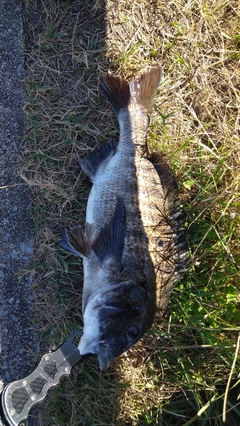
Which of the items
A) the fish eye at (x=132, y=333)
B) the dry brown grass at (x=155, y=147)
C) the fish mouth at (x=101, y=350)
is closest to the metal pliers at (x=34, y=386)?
the fish mouth at (x=101, y=350)

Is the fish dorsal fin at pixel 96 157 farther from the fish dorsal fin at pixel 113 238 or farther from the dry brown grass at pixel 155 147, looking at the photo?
the fish dorsal fin at pixel 113 238

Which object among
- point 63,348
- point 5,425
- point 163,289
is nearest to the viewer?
point 5,425

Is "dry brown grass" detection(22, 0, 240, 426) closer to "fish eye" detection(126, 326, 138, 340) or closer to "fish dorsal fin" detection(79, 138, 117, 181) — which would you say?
"fish dorsal fin" detection(79, 138, 117, 181)

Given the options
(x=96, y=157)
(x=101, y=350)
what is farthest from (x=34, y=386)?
(x=96, y=157)

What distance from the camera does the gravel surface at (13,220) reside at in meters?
3.08

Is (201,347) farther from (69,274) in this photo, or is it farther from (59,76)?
(59,76)

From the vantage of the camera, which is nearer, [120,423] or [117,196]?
[117,196]

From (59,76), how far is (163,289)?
1.93 m

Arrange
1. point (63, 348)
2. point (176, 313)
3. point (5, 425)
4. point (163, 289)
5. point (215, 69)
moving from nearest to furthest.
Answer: point (5, 425)
point (63, 348)
point (163, 289)
point (176, 313)
point (215, 69)

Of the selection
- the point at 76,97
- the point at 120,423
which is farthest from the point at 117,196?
the point at 120,423

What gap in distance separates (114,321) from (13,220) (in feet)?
4.04

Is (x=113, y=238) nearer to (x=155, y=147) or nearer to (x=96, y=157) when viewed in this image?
(x=96, y=157)

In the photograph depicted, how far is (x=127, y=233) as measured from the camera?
2740 mm

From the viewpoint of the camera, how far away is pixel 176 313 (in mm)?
3080
